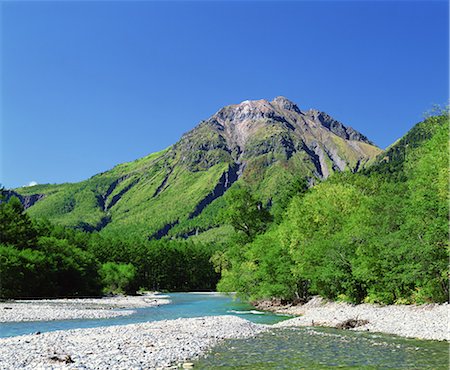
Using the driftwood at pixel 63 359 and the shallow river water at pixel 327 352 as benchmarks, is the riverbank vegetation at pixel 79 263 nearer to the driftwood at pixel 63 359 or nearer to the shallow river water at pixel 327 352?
the shallow river water at pixel 327 352

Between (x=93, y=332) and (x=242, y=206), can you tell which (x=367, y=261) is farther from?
(x=242, y=206)

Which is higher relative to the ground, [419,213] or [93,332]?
[419,213]

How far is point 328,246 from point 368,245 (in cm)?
589

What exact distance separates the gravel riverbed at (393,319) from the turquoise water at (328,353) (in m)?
1.99

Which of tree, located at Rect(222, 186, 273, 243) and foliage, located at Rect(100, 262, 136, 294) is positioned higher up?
tree, located at Rect(222, 186, 273, 243)

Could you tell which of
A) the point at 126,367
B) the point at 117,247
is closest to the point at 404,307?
the point at 126,367

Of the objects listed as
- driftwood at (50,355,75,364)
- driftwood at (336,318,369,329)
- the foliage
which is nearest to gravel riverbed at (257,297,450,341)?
driftwood at (336,318,369,329)

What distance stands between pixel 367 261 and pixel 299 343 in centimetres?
2093

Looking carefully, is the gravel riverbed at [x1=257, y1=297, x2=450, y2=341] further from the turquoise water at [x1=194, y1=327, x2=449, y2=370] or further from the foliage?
the foliage

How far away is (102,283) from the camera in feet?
354

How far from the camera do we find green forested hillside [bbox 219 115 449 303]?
37.3 meters

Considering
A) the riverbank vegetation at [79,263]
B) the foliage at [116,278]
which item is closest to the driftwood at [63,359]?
the riverbank vegetation at [79,263]

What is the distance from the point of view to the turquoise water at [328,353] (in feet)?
63.6

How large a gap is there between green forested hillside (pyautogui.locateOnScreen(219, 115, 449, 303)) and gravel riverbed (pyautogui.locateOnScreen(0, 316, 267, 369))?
14976mm
